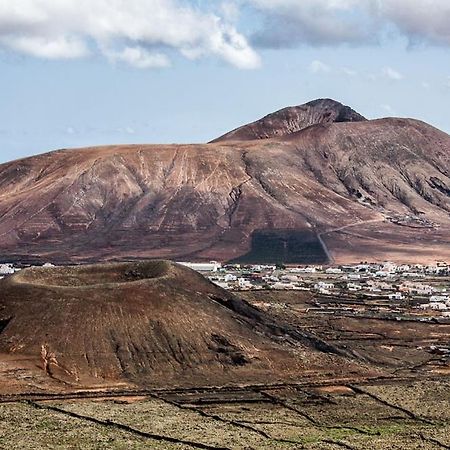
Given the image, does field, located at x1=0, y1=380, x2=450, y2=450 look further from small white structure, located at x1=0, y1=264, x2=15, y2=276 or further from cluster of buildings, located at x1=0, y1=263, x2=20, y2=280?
small white structure, located at x1=0, y1=264, x2=15, y2=276

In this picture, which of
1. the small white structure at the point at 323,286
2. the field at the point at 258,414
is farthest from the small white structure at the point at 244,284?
the field at the point at 258,414

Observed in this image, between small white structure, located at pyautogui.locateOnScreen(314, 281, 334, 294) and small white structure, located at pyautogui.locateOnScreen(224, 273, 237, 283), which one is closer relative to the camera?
small white structure, located at pyautogui.locateOnScreen(314, 281, 334, 294)

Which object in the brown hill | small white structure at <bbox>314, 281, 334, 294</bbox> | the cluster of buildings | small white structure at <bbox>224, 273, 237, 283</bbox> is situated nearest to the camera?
the brown hill

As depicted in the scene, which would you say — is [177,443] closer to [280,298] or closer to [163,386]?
[163,386]

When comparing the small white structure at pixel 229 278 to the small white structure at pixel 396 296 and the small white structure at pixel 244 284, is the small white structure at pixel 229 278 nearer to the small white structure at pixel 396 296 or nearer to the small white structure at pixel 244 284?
the small white structure at pixel 244 284

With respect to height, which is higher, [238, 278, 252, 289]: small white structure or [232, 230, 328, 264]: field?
[232, 230, 328, 264]: field

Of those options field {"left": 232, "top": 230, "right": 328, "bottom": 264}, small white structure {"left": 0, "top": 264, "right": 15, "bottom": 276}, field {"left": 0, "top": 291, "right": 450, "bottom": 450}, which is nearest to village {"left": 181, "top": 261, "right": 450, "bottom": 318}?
field {"left": 232, "top": 230, "right": 328, "bottom": 264}
